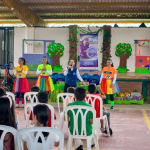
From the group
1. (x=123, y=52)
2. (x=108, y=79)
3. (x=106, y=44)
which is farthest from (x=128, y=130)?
(x=106, y=44)

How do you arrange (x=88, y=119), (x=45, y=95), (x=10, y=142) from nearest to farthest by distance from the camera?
(x=10, y=142), (x=88, y=119), (x=45, y=95)

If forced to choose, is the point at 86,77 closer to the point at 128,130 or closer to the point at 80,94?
the point at 128,130

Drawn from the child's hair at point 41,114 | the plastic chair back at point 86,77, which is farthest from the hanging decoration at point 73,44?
the child's hair at point 41,114

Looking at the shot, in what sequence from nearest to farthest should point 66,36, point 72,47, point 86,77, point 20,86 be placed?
point 20,86
point 86,77
point 72,47
point 66,36

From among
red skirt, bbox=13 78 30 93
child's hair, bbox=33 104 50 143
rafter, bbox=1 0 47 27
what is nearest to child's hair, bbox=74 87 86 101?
child's hair, bbox=33 104 50 143

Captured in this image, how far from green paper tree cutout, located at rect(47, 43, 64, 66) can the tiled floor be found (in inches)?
201

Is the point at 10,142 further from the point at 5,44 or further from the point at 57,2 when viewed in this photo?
the point at 5,44

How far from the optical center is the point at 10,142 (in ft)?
6.62

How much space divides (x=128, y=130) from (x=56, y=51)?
724 centimetres

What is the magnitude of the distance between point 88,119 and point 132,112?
11.2ft

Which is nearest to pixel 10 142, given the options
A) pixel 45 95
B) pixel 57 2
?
pixel 45 95

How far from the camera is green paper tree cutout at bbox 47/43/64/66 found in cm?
1090

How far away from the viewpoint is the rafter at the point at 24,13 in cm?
934

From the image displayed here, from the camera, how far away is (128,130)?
14.0 feet
